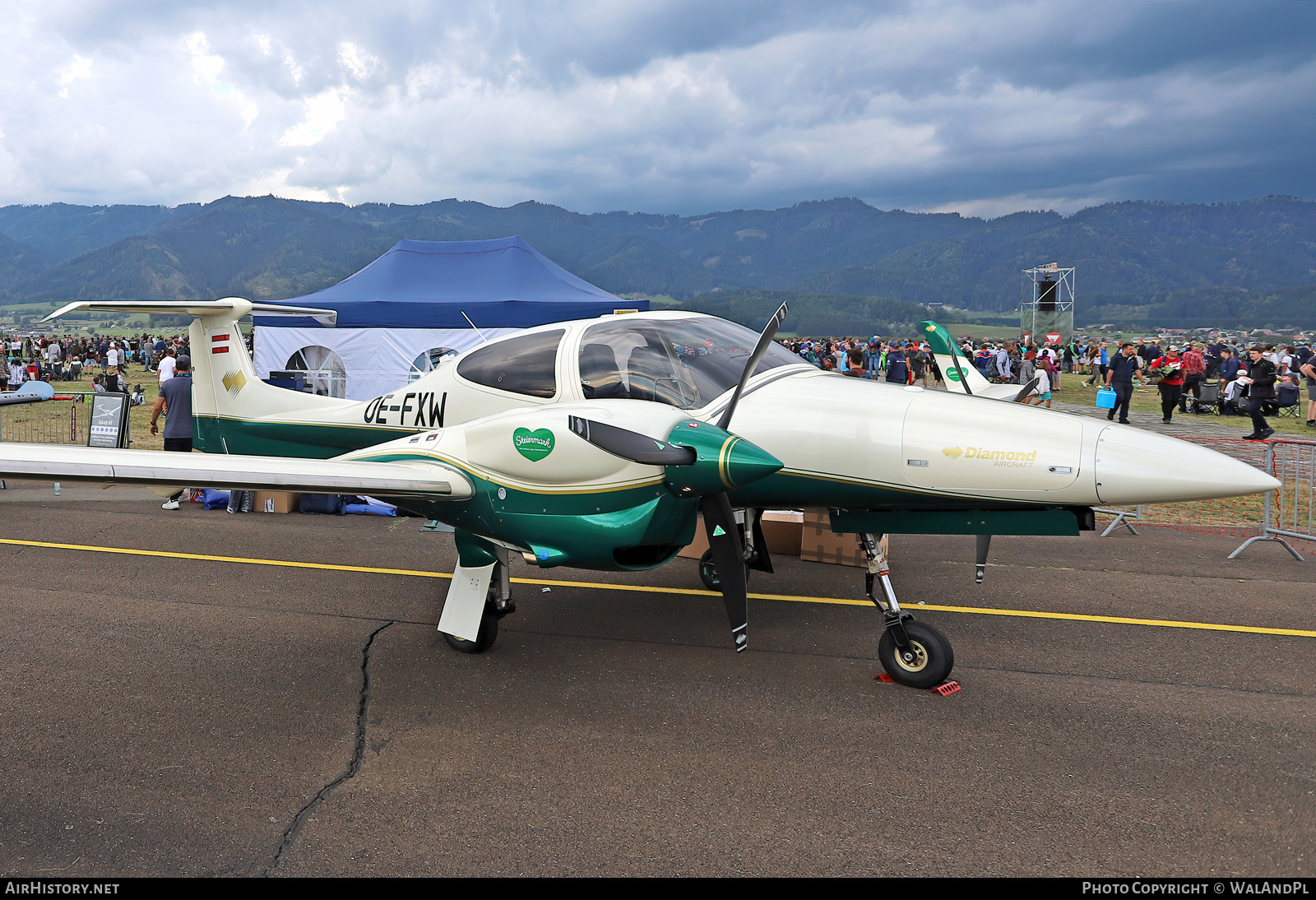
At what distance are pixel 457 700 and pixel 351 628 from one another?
6.06ft

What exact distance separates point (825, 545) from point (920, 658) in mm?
3465

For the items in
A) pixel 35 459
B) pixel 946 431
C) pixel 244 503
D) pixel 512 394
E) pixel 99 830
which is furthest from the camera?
pixel 244 503

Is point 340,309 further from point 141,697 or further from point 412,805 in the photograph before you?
point 412,805

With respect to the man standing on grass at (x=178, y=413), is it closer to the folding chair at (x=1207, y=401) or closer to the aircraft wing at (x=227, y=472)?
the aircraft wing at (x=227, y=472)

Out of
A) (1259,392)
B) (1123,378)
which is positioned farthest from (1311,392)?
(1123,378)

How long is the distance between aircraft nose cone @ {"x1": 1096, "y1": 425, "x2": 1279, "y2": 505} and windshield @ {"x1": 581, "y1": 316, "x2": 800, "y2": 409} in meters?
2.50

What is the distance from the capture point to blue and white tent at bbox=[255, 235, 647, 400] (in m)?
16.3

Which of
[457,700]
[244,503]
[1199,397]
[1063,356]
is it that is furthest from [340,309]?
[1063,356]

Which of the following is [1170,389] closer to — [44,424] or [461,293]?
[461,293]

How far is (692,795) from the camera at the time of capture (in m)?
4.26

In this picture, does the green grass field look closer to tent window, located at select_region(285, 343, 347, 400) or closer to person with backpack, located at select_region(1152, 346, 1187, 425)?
person with backpack, located at select_region(1152, 346, 1187, 425)

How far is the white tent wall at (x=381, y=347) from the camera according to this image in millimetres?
16656

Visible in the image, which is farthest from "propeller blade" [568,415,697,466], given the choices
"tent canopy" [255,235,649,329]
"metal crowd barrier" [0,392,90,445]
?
"metal crowd barrier" [0,392,90,445]

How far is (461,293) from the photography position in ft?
57.2
